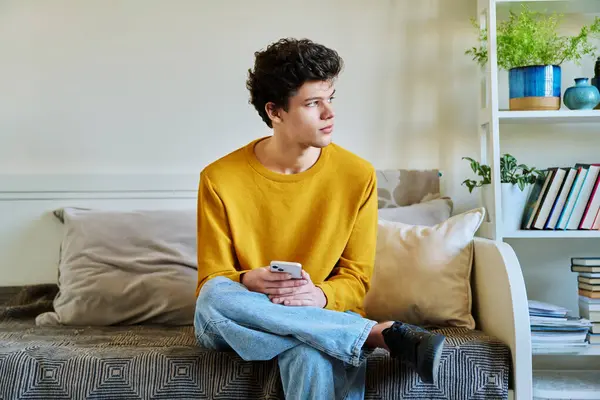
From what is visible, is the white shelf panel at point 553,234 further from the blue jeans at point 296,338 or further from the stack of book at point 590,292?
the blue jeans at point 296,338

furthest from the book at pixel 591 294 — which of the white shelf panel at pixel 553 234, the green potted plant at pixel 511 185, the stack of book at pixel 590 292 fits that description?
the green potted plant at pixel 511 185

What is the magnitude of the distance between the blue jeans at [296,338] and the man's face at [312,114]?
0.43 metres

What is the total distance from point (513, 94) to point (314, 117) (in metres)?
0.80

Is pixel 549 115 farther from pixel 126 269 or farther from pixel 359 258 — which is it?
pixel 126 269

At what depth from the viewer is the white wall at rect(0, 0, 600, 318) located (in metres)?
2.40

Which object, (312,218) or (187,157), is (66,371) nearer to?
(312,218)

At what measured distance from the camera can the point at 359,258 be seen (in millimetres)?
1781

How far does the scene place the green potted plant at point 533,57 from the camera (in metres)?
2.16

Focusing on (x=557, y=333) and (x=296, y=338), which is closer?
(x=296, y=338)

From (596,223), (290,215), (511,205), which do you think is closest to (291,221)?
(290,215)

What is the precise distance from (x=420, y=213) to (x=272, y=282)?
752 mm

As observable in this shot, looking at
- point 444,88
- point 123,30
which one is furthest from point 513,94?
point 123,30

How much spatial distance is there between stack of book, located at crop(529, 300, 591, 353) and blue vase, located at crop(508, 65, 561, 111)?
24.8 inches

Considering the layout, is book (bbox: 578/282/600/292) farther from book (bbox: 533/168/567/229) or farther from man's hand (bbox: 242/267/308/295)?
man's hand (bbox: 242/267/308/295)
